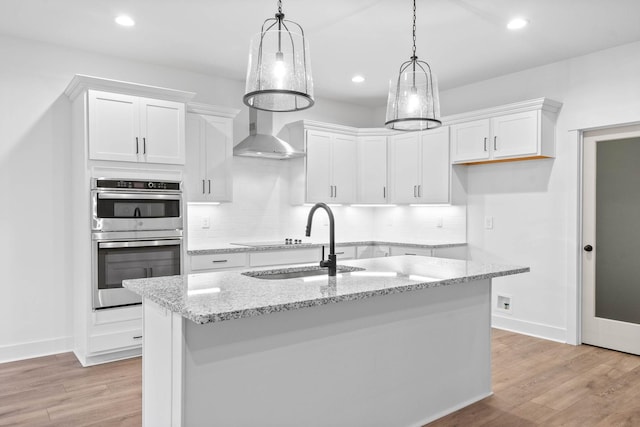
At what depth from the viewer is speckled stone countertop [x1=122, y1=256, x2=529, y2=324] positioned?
1.80 metres

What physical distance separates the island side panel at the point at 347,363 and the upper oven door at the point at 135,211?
7.46 ft

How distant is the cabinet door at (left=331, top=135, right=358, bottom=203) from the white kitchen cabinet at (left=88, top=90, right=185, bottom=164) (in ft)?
6.96

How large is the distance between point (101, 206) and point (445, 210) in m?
3.83

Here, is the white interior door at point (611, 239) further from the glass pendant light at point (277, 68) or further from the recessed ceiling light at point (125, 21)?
the recessed ceiling light at point (125, 21)

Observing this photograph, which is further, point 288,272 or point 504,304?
point 504,304

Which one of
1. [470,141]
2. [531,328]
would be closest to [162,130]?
[470,141]

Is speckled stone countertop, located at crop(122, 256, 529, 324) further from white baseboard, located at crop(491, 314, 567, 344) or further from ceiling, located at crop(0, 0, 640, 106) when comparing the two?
white baseboard, located at crop(491, 314, 567, 344)

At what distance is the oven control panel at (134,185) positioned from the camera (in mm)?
3723

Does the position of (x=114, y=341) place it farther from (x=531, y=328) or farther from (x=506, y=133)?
(x=506, y=133)

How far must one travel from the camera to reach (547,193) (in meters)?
4.62

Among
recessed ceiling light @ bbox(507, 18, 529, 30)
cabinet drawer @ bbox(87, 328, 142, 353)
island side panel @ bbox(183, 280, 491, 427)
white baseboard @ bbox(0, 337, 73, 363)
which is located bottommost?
white baseboard @ bbox(0, 337, 73, 363)

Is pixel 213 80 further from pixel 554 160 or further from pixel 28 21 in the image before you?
pixel 554 160

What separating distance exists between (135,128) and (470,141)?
3.41 metres

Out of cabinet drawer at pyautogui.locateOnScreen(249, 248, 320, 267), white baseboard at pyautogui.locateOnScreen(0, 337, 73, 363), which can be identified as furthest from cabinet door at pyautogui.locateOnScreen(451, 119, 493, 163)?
white baseboard at pyautogui.locateOnScreen(0, 337, 73, 363)
